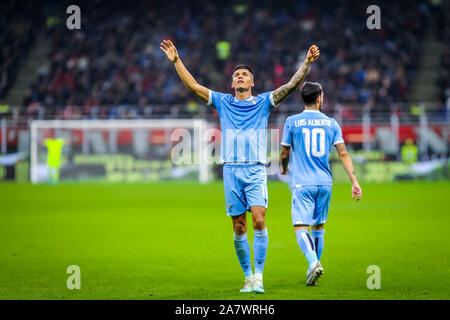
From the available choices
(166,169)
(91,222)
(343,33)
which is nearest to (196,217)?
(91,222)

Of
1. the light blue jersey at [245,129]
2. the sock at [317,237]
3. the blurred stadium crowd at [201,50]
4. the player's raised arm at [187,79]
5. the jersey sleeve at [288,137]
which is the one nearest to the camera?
the light blue jersey at [245,129]

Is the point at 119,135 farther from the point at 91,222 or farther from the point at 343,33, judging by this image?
the point at 91,222

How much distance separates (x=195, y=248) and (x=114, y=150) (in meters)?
18.3

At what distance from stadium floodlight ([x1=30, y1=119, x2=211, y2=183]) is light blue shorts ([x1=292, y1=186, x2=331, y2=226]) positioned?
20.7 meters

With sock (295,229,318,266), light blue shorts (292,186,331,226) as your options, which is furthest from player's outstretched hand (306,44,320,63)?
sock (295,229,318,266)

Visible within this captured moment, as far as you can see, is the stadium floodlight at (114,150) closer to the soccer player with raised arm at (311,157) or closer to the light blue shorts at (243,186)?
the soccer player with raised arm at (311,157)

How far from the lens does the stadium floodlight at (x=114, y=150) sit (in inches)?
1118

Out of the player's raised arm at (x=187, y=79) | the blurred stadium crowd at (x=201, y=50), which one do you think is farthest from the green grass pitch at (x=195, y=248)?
the blurred stadium crowd at (x=201, y=50)

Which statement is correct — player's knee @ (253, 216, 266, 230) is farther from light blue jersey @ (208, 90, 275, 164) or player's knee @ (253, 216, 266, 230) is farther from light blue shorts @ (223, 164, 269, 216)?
light blue jersey @ (208, 90, 275, 164)

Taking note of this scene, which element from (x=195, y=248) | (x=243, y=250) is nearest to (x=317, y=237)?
(x=243, y=250)

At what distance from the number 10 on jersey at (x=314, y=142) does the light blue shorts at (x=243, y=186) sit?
62cm

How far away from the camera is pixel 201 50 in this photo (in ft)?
115

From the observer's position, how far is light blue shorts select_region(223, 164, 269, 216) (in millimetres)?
7094
